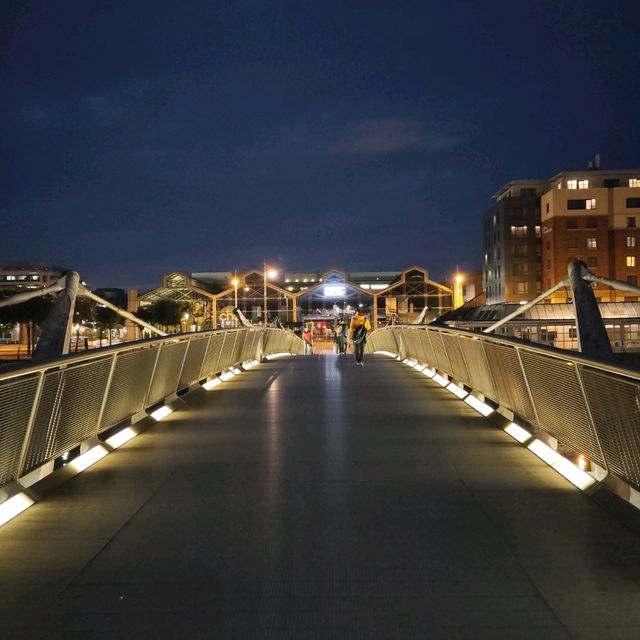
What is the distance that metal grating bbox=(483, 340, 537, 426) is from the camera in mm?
10031

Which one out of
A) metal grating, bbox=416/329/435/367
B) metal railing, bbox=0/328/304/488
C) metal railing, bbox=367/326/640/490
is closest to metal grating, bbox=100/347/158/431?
metal railing, bbox=0/328/304/488

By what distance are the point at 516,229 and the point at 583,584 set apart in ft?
293

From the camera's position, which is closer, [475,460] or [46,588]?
[46,588]

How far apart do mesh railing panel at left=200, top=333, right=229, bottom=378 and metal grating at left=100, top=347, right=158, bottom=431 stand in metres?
5.34

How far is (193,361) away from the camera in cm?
1591

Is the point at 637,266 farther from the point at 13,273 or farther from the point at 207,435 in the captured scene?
the point at 13,273

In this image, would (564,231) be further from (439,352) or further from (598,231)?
(439,352)

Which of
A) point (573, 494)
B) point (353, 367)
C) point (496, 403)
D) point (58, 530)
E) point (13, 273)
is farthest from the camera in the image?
point (13, 273)

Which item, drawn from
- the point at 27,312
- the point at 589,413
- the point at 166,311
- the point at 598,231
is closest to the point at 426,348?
the point at 589,413

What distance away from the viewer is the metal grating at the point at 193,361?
15078 mm

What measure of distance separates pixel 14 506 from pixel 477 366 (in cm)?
846

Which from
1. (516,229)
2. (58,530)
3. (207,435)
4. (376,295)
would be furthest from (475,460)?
(516,229)

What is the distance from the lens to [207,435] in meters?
10.6

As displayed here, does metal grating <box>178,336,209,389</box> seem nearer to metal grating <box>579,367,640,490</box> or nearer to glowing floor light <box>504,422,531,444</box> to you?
glowing floor light <box>504,422,531,444</box>
